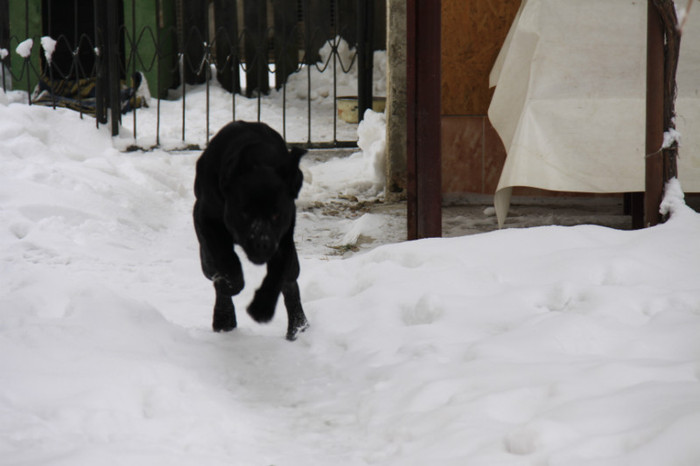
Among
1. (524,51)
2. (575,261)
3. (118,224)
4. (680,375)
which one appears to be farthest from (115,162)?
(680,375)

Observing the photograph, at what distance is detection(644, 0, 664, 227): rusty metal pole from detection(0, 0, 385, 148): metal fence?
3865 mm

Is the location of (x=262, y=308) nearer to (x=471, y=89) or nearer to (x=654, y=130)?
(x=654, y=130)

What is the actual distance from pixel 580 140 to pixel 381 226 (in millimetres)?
1637

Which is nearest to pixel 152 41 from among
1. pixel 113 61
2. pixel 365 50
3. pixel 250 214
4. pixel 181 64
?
pixel 181 64

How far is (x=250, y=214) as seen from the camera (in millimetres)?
2969

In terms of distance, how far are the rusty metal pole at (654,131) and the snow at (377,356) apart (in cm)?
8

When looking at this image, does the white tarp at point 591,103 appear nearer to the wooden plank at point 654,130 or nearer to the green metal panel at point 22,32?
the wooden plank at point 654,130

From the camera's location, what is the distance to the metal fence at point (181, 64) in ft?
25.6

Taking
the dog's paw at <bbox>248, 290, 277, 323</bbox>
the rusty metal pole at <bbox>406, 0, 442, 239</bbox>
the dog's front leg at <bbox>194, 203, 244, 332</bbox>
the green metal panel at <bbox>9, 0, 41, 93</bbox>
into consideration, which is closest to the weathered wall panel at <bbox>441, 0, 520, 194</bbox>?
the rusty metal pole at <bbox>406, 0, 442, 239</bbox>

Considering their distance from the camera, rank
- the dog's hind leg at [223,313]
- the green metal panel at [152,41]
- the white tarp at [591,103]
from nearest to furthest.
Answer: the dog's hind leg at [223,313] < the white tarp at [591,103] < the green metal panel at [152,41]

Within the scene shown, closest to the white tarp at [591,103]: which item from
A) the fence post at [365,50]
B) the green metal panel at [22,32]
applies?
the fence post at [365,50]

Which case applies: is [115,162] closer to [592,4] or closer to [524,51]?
[524,51]

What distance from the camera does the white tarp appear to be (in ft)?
15.6

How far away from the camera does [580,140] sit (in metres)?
4.80
